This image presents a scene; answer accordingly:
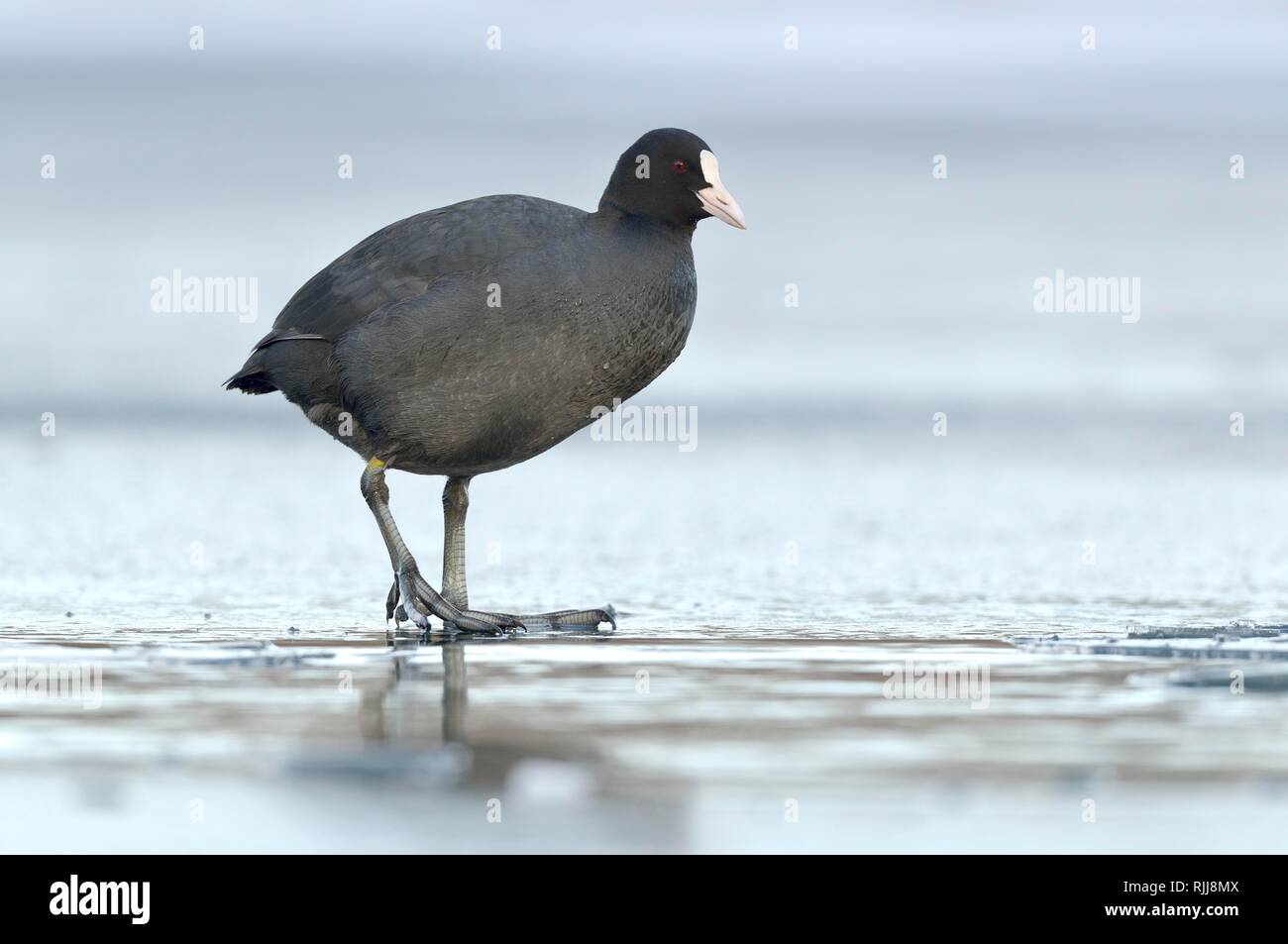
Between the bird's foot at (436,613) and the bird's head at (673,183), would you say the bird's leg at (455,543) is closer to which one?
the bird's foot at (436,613)

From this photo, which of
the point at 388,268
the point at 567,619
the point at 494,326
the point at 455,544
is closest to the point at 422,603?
the point at 567,619

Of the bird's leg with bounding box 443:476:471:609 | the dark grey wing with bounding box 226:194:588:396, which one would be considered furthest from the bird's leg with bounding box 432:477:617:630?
the dark grey wing with bounding box 226:194:588:396

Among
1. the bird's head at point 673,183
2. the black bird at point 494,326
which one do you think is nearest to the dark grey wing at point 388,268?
the black bird at point 494,326

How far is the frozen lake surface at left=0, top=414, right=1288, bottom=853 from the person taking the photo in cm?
476

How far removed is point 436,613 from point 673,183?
226 centimetres

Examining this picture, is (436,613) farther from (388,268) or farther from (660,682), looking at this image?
(660,682)

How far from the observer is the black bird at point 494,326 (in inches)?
352

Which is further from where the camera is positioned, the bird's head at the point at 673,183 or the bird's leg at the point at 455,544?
the bird's leg at the point at 455,544

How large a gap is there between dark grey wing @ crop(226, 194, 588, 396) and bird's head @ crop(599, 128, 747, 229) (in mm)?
290

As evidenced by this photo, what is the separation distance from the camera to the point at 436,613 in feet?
29.4

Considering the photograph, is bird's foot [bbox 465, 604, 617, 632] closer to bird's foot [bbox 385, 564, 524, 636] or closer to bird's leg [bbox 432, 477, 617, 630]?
bird's foot [bbox 385, 564, 524, 636]

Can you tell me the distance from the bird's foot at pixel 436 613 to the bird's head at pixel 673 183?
1.96 metres
